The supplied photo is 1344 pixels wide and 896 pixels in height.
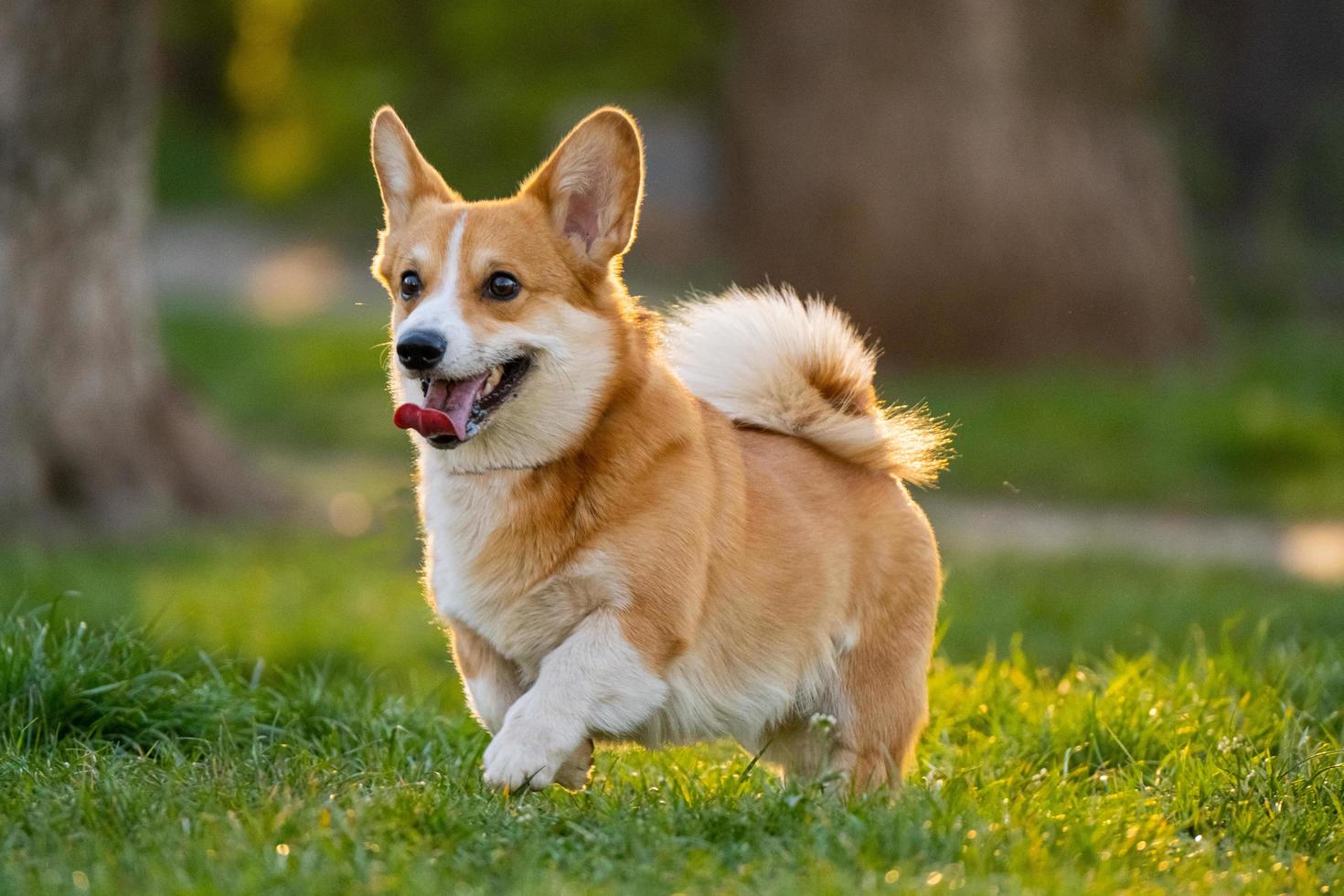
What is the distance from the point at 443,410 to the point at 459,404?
0.04 m

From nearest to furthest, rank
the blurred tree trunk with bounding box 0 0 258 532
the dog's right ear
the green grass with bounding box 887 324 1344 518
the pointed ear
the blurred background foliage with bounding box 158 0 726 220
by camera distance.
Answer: the pointed ear
the dog's right ear
the blurred tree trunk with bounding box 0 0 258 532
the green grass with bounding box 887 324 1344 518
the blurred background foliage with bounding box 158 0 726 220

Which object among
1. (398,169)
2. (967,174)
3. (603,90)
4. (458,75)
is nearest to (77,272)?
(398,169)

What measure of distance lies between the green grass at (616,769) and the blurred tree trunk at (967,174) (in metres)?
4.99

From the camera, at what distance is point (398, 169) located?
411cm

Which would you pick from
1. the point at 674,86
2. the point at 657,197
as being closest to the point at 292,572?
the point at 674,86

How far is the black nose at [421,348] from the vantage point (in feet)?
11.6

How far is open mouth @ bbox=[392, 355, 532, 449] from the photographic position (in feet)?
11.8

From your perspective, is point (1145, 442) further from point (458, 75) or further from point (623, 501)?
point (458, 75)

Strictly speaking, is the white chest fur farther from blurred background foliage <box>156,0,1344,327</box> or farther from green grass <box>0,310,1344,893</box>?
blurred background foliage <box>156,0,1344,327</box>

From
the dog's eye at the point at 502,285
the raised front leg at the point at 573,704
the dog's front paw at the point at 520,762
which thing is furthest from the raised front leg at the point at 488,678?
the dog's eye at the point at 502,285

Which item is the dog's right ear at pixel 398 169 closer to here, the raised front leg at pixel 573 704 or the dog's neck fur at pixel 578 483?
the dog's neck fur at pixel 578 483

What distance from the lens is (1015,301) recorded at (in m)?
12.0

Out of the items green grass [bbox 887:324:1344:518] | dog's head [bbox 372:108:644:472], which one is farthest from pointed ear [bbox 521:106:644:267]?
green grass [bbox 887:324:1344:518]

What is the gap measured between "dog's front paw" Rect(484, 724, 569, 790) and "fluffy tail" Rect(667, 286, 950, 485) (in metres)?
1.16
